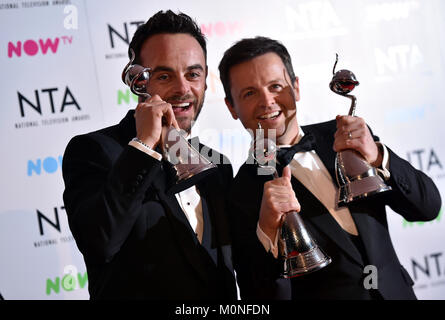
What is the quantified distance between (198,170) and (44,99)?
1265 millimetres

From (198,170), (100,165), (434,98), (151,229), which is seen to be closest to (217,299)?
(151,229)

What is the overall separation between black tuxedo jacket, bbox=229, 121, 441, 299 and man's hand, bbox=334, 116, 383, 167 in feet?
0.47

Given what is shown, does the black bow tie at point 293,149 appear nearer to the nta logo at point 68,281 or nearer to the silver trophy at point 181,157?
the silver trophy at point 181,157

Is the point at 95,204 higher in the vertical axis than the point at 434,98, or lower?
lower

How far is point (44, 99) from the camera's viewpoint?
2.37m

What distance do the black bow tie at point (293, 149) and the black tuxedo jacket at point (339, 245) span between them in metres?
0.09

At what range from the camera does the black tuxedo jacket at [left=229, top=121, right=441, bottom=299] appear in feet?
5.36

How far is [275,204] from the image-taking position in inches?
59.5

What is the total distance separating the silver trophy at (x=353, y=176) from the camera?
1.49 m

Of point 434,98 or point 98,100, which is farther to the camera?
point 434,98

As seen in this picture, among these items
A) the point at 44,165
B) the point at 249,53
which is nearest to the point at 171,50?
the point at 249,53

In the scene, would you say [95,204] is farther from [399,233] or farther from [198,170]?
[399,233]

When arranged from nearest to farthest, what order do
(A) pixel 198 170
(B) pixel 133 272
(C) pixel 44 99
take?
1. (A) pixel 198 170
2. (B) pixel 133 272
3. (C) pixel 44 99
